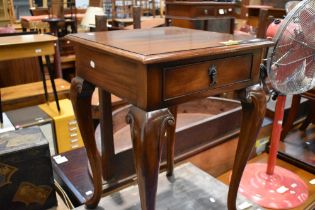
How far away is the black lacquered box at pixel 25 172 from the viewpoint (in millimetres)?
1097

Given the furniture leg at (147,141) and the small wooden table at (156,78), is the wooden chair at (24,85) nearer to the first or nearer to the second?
the small wooden table at (156,78)

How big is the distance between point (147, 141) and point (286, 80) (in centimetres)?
70

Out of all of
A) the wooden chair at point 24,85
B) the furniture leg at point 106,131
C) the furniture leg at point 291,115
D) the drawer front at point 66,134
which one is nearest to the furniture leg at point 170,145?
the furniture leg at point 106,131

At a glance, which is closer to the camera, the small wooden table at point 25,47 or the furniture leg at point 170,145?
the furniture leg at point 170,145

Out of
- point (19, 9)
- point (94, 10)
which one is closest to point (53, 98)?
point (94, 10)

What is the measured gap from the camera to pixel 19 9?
6750 mm

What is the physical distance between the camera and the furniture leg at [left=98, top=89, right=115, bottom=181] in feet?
3.95

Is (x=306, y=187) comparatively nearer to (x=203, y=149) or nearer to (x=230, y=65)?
(x=203, y=149)

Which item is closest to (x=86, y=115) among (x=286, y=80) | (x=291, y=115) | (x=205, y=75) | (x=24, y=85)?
(x=205, y=75)

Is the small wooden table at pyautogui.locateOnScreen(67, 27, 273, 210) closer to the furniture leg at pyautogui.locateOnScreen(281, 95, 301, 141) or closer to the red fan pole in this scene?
the red fan pole

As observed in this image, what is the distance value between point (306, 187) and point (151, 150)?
1077 mm

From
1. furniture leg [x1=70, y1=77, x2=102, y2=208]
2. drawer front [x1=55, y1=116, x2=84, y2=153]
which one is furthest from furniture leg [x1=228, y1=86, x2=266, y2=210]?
drawer front [x1=55, y1=116, x2=84, y2=153]

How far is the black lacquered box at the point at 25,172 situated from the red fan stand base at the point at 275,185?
0.87 metres

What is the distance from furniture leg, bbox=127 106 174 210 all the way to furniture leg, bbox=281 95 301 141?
1.31 meters
